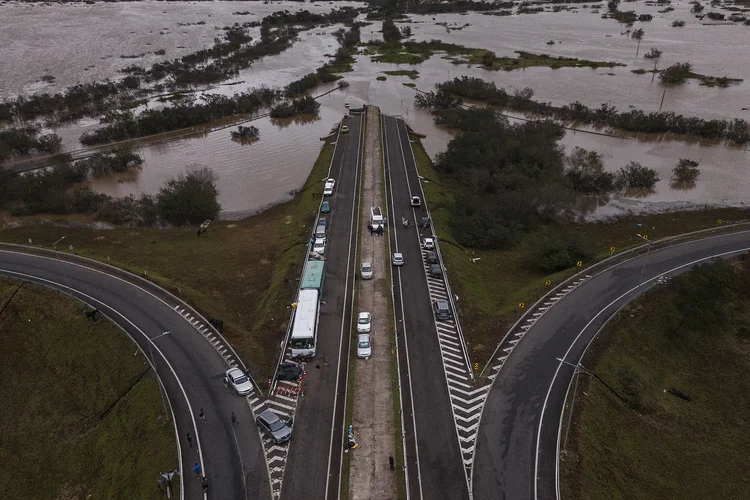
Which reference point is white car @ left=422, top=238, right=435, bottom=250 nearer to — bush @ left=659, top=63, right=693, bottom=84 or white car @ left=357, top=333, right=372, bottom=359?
white car @ left=357, top=333, right=372, bottom=359

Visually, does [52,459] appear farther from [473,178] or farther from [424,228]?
[473,178]

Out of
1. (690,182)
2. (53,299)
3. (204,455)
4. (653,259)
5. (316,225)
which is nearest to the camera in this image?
(204,455)

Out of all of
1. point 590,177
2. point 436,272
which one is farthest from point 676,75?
point 436,272

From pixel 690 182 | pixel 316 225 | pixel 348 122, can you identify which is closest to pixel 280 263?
pixel 316 225

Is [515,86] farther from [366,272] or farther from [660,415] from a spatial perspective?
[660,415]

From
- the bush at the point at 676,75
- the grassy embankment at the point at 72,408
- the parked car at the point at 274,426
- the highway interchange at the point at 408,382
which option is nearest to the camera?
the highway interchange at the point at 408,382

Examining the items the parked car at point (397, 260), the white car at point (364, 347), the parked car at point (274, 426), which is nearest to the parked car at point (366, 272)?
the parked car at point (397, 260)

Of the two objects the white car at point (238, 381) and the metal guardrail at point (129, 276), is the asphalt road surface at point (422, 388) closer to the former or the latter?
the white car at point (238, 381)
